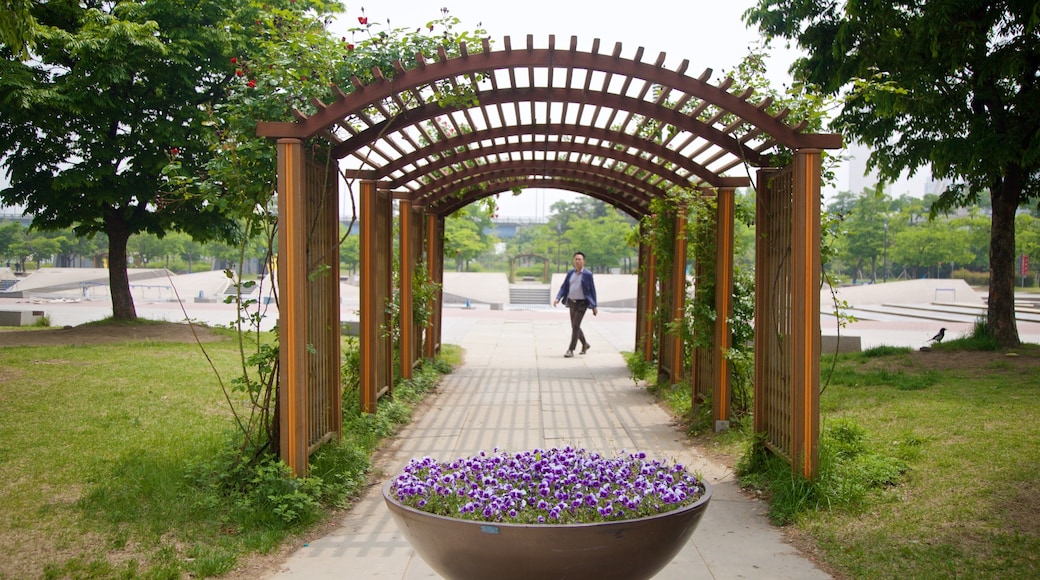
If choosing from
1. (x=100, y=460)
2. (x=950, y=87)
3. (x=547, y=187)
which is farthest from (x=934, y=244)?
(x=100, y=460)

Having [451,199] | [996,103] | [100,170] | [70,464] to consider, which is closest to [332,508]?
[70,464]

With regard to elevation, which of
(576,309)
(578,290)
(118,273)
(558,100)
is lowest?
(576,309)

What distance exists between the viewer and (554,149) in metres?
8.33

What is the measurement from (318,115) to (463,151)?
124 inches

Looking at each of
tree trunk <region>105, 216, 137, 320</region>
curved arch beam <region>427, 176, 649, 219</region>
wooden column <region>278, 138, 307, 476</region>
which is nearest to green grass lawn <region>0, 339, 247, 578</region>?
wooden column <region>278, 138, 307, 476</region>

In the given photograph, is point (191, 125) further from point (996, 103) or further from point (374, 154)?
point (996, 103)

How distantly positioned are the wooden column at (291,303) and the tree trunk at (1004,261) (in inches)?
425

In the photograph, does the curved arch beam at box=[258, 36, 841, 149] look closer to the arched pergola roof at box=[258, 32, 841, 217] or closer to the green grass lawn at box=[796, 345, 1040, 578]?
the arched pergola roof at box=[258, 32, 841, 217]

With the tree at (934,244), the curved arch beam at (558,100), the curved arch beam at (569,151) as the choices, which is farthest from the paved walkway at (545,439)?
the tree at (934,244)

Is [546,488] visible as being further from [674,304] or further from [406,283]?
[674,304]

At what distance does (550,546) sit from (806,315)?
3053 mm

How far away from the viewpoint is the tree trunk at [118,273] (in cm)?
1694

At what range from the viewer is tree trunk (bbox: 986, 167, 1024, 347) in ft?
40.7

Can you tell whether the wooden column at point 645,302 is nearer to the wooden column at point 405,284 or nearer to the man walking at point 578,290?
the man walking at point 578,290
